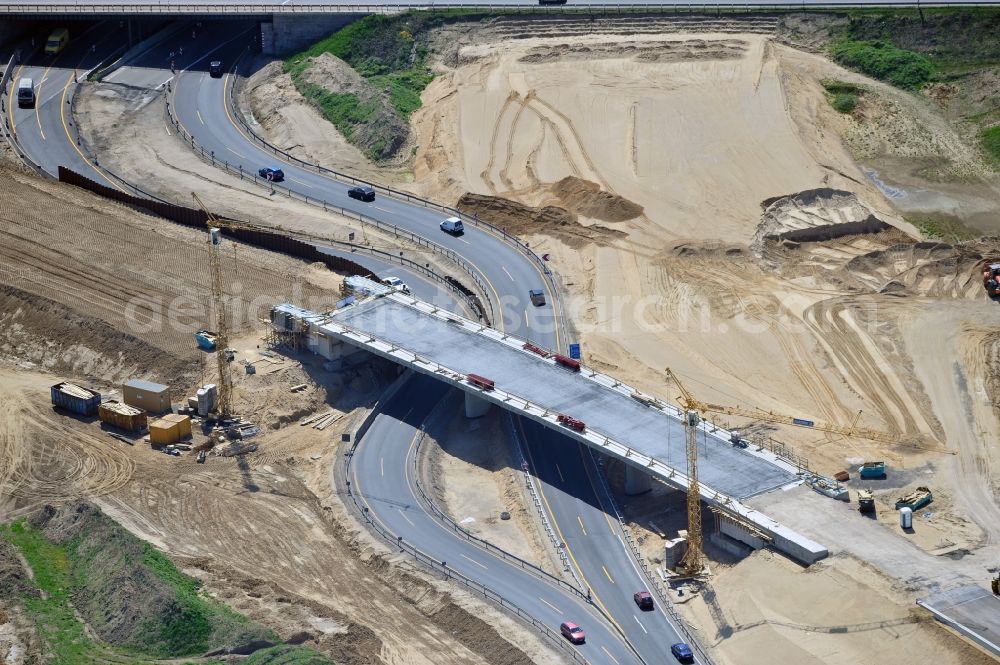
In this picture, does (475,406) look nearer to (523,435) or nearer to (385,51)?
(523,435)

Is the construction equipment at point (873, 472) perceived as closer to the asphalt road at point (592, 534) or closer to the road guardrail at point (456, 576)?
the asphalt road at point (592, 534)

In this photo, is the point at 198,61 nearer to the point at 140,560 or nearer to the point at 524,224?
the point at 524,224

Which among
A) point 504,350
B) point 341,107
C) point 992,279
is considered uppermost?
point 341,107

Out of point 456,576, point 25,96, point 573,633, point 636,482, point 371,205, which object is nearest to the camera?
point 573,633

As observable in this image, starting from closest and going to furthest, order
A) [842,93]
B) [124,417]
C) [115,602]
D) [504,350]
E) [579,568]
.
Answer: [115,602], [579,568], [124,417], [504,350], [842,93]

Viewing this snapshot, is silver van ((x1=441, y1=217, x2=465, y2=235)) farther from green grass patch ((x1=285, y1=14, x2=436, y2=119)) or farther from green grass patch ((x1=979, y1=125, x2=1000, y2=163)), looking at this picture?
green grass patch ((x1=979, y1=125, x2=1000, y2=163))

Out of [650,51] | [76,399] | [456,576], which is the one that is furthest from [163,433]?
[650,51]
